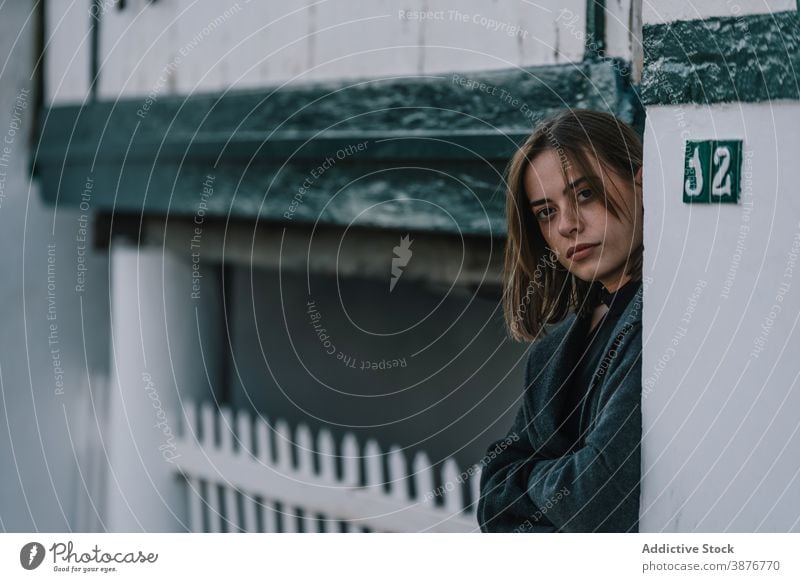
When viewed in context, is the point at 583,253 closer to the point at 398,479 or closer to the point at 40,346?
the point at 398,479

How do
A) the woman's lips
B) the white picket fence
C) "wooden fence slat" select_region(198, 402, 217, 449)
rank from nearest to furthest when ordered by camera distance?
1. the woman's lips
2. the white picket fence
3. "wooden fence slat" select_region(198, 402, 217, 449)

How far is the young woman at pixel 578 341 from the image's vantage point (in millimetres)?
1090

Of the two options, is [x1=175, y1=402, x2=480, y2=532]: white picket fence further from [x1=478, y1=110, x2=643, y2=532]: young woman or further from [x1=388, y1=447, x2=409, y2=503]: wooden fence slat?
[x1=478, y1=110, x2=643, y2=532]: young woman

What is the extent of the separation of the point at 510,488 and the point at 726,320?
347 mm

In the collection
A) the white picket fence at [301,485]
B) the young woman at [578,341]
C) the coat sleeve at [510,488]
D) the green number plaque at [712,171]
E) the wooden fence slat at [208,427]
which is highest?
the green number plaque at [712,171]

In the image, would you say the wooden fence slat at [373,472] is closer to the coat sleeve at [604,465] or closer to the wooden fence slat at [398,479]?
the wooden fence slat at [398,479]

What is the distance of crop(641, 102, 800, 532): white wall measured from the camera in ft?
3.54

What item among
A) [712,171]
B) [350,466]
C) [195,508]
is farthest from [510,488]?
[195,508]

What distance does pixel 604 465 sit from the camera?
107 centimetres

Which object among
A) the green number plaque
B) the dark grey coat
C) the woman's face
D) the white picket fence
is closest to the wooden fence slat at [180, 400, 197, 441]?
the white picket fence

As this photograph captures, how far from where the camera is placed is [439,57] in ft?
5.02

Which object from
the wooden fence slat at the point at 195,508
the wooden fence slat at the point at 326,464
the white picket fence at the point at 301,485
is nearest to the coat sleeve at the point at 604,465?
the white picket fence at the point at 301,485
